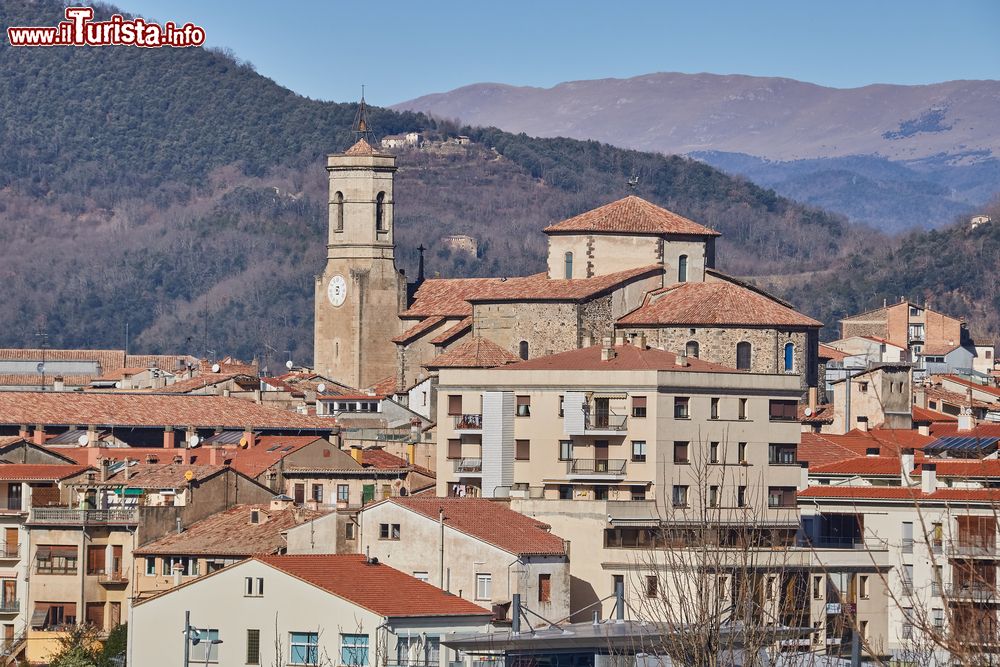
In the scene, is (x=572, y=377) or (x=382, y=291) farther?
(x=382, y=291)

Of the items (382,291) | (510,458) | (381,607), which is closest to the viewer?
(381,607)

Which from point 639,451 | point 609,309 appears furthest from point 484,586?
point 609,309

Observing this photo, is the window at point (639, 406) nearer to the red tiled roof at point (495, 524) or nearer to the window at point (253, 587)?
the red tiled roof at point (495, 524)

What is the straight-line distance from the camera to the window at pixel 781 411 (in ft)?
209

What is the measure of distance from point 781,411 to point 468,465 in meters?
7.36

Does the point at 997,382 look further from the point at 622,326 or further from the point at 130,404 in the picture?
the point at 130,404

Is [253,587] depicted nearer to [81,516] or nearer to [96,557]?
[96,557]

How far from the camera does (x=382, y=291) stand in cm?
11144

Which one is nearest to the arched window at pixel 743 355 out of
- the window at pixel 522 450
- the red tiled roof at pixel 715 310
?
the red tiled roof at pixel 715 310

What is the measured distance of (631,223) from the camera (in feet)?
298

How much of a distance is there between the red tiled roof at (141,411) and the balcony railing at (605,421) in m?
23.1

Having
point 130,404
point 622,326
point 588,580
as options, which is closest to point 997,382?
point 622,326

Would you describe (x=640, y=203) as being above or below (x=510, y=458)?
above

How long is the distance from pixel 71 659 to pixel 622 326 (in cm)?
4030
